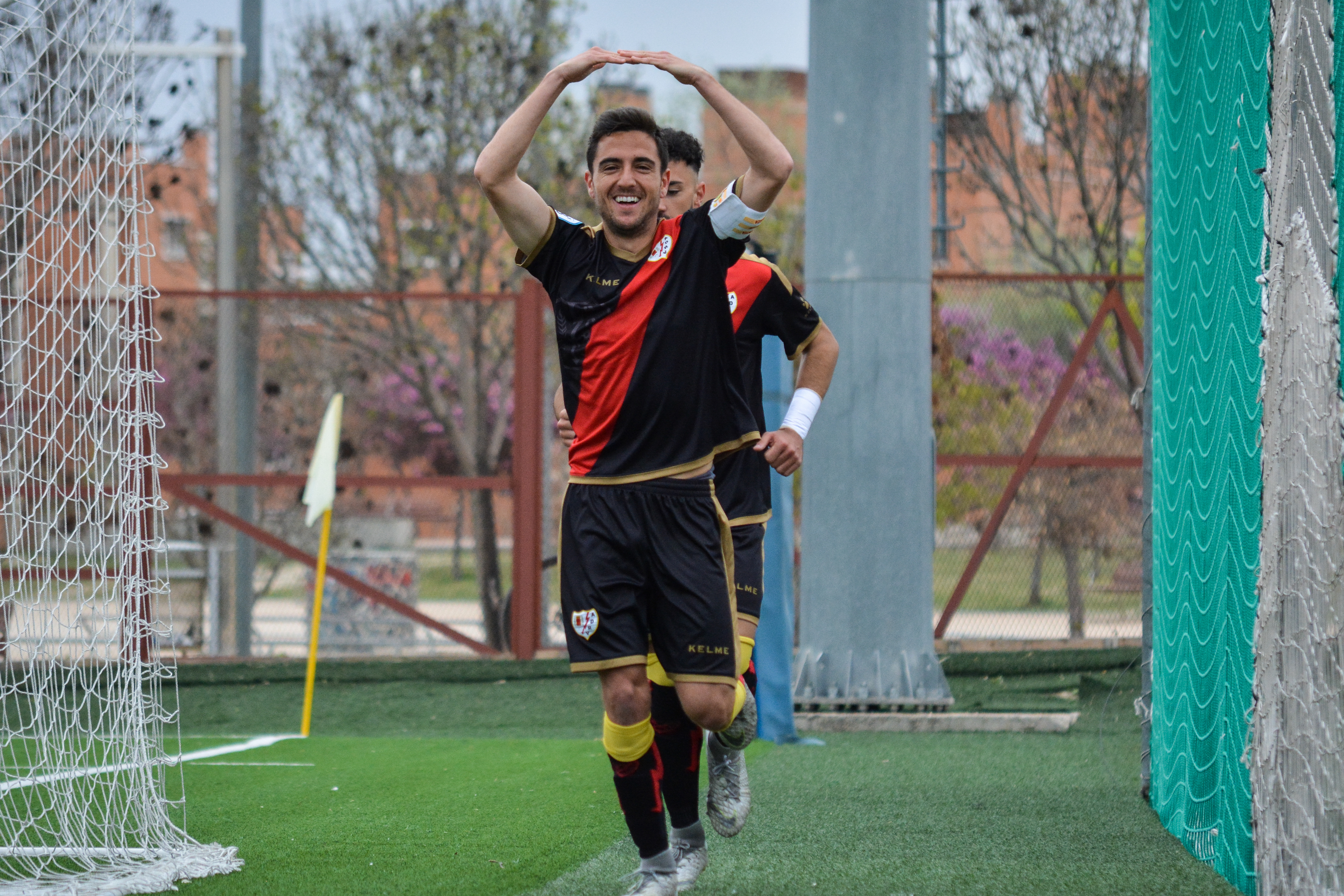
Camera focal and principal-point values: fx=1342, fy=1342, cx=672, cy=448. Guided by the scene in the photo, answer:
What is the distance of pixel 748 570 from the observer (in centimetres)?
472

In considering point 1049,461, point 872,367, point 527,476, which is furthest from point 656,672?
point 1049,461

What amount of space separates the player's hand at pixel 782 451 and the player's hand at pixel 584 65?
1.11m

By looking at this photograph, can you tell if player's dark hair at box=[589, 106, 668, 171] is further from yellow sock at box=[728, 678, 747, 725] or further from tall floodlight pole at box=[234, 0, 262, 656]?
tall floodlight pole at box=[234, 0, 262, 656]

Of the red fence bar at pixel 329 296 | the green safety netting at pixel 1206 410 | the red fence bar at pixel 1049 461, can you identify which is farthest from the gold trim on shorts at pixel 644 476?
the red fence bar at pixel 1049 461

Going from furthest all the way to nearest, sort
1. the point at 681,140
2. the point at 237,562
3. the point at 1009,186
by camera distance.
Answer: the point at 1009,186, the point at 237,562, the point at 681,140

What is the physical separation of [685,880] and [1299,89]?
105 inches

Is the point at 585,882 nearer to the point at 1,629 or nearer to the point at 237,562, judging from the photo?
the point at 1,629

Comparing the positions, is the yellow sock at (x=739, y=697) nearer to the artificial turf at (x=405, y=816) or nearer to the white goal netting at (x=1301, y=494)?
the artificial turf at (x=405, y=816)

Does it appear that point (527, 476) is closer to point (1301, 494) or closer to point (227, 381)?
point (227, 381)

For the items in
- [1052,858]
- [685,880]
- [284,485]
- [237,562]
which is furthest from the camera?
[237,562]

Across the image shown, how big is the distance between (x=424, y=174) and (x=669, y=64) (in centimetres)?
937

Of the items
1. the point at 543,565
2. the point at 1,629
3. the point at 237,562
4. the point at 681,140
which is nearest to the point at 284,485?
the point at 237,562

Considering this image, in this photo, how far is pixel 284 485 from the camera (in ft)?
32.2

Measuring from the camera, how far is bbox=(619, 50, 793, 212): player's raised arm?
340cm
